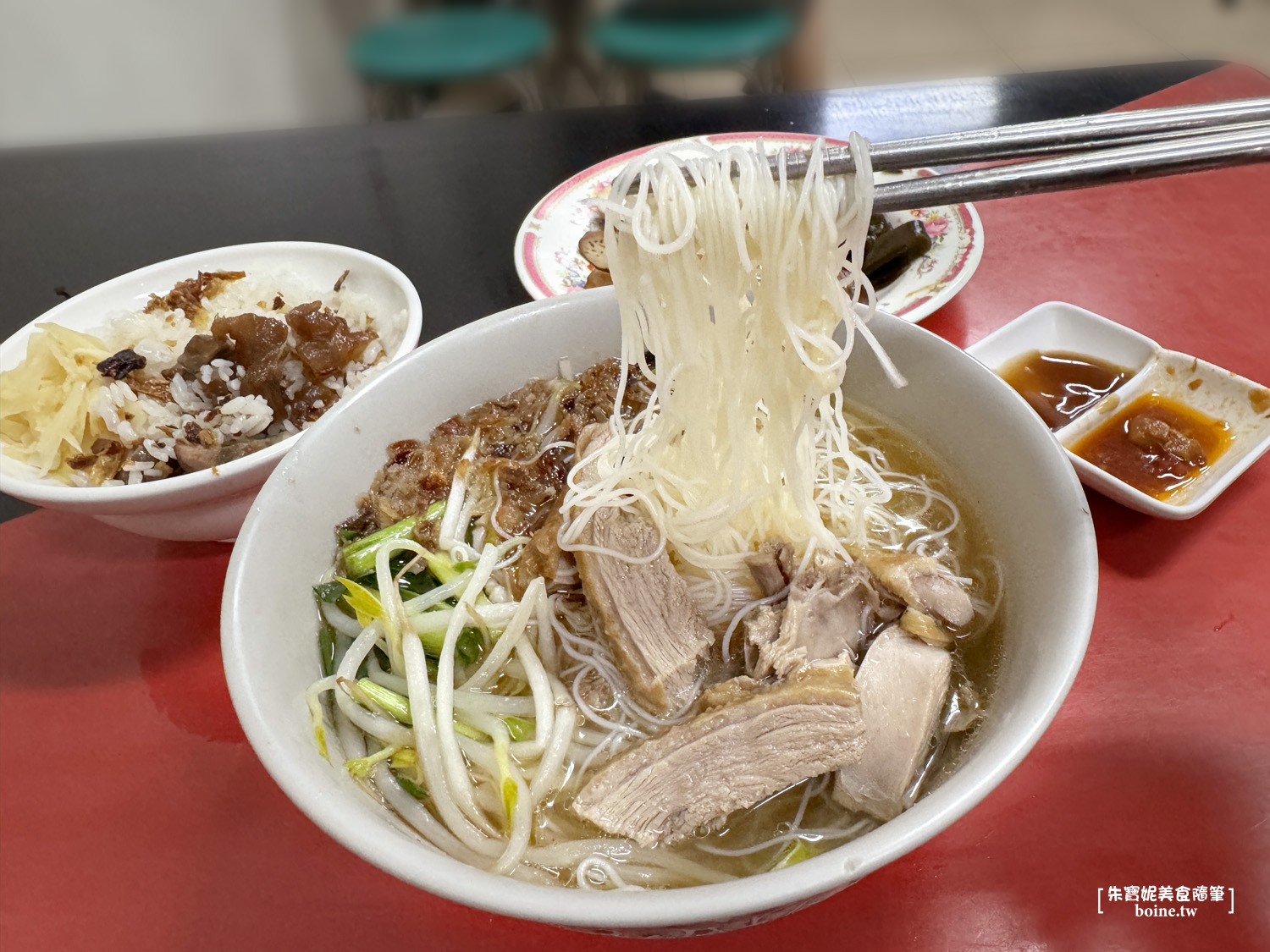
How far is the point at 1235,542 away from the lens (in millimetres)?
1724

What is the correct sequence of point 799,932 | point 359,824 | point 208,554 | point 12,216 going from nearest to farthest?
point 359,824
point 799,932
point 208,554
point 12,216

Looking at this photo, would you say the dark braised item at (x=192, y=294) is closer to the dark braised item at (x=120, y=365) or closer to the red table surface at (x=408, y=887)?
the dark braised item at (x=120, y=365)

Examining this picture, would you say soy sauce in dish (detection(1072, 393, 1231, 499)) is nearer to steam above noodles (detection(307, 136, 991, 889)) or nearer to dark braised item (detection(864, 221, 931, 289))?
steam above noodles (detection(307, 136, 991, 889))

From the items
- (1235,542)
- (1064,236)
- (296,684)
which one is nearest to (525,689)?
(296,684)

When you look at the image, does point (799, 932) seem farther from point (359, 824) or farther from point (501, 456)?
point (501, 456)

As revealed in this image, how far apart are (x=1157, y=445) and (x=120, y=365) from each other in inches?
94.8

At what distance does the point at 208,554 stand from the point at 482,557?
0.82 meters

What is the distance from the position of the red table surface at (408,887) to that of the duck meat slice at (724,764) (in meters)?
0.22

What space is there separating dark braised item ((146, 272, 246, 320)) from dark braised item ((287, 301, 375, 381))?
0.34 meters

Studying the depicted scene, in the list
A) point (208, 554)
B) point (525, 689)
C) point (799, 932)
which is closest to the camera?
point (799, 932)

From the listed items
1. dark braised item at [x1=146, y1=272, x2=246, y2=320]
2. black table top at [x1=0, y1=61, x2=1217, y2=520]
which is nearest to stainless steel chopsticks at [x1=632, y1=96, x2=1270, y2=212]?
dark braised item at [x1=146, y1=272, x2=246, y2=320]

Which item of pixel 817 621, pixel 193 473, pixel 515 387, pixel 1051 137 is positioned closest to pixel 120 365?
pixel 193 473

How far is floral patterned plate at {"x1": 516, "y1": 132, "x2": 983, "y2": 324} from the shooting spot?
7.37ft

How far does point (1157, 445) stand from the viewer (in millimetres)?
1847
